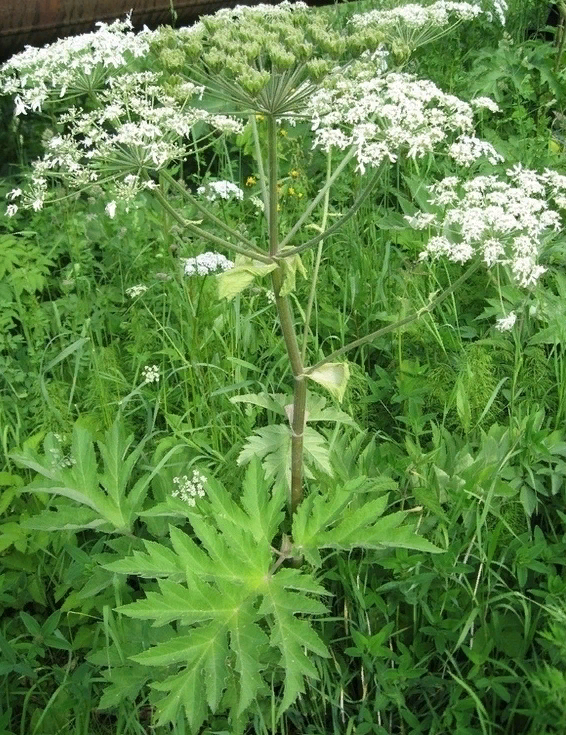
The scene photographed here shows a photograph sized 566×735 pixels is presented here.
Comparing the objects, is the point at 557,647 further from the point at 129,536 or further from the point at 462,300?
the point at 462,300

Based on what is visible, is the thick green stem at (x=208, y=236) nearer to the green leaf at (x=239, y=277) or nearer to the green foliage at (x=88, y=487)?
the green leaf at (x=239, y=277)

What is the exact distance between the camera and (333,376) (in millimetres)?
2311

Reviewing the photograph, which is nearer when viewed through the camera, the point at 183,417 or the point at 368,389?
the point at 183,417

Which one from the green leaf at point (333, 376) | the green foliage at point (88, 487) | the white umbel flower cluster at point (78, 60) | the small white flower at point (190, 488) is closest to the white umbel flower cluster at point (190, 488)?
the small white flower at point (190, 488)

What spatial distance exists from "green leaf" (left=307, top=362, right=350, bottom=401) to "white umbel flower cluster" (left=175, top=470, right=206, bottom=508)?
0.48 m

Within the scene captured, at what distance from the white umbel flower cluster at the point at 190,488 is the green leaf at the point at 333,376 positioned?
0.48 meters

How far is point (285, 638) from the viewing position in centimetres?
190

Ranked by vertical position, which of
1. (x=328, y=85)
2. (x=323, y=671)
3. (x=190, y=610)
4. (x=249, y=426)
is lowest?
(x=323, y=671)

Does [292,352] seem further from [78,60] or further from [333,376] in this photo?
[78,60]

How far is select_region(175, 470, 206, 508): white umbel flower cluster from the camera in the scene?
2369 millimetres

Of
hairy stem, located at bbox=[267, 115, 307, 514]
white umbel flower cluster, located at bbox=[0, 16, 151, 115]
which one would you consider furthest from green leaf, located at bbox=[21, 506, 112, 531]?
white umbel flower cluster, located at bbox=[0, 16, 151, 115]

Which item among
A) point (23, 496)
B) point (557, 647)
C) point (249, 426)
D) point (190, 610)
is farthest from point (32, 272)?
point (557, 647)

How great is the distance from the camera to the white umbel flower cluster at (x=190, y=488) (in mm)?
2369

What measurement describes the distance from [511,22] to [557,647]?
4.74 metres
